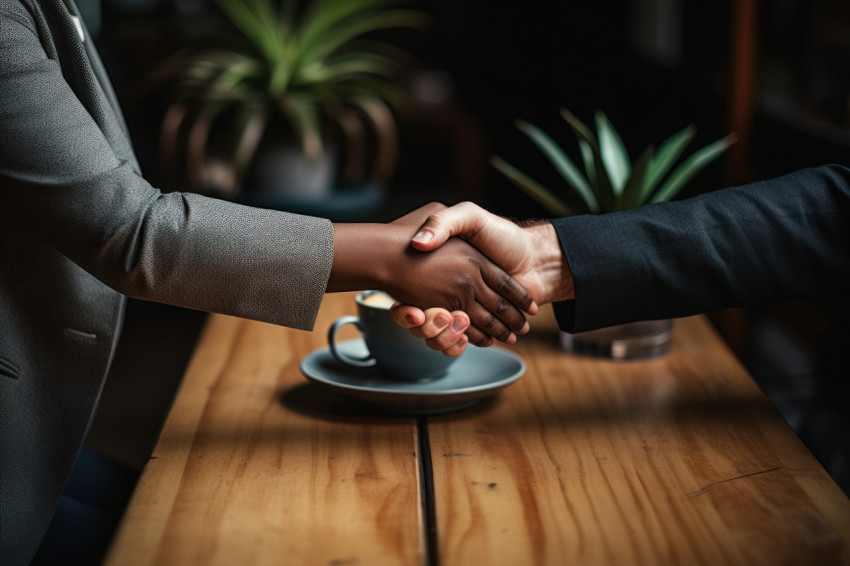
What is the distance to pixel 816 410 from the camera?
75.6 inches

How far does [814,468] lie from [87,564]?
35.1 inches

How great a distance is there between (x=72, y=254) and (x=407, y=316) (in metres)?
0.39

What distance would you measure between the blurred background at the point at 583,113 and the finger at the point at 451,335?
0.81 metres

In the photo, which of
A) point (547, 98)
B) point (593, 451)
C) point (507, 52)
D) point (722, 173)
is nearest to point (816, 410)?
point (722, 173)

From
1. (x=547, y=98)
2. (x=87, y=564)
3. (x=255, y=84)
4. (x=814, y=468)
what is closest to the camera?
(x=814, y=468)

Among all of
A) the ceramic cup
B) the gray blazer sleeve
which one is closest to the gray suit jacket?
the gray blazer sleeve

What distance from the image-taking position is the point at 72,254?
96cm

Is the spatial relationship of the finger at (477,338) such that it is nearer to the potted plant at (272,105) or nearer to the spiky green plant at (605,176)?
the spiky green plant at (605,176)

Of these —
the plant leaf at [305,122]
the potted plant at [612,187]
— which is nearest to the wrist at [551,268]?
the potted plant at [612,187]

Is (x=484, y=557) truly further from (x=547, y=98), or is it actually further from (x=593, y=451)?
(x=547, y=98)

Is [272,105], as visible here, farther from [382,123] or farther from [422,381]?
[422,381]

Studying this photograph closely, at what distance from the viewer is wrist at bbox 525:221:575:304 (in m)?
1.16

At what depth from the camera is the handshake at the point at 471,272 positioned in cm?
109

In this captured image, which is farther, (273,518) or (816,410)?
(816,410)
